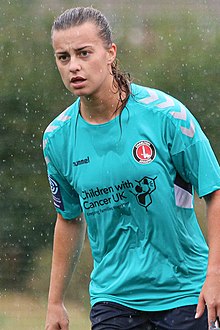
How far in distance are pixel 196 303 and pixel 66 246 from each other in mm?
569

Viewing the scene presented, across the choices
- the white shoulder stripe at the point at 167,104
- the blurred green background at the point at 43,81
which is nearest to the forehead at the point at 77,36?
the white shoulder stripe at the point at 167,104

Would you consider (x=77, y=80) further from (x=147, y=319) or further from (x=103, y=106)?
(x=147, y=319)

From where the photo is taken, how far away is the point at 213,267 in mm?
3779

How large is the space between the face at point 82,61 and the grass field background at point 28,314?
30.0 ft

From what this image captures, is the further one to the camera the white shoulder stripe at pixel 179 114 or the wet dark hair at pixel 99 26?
the wet dark hair at pixel 99 26

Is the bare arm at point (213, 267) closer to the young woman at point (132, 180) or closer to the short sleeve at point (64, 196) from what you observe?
the young woman at point (132, 180)

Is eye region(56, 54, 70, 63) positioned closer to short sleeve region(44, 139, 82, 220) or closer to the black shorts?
short sleeve region(44, 139, 82, 220)

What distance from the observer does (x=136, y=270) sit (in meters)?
3.96

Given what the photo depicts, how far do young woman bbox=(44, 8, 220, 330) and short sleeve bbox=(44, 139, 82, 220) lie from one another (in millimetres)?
114

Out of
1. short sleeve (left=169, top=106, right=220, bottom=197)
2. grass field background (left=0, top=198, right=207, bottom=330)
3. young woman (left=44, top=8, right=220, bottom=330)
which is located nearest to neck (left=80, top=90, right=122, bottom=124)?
young woman (left=44, top=8, right=220, bottom=330)

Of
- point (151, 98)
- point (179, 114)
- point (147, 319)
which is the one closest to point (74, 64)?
point (151, 98)

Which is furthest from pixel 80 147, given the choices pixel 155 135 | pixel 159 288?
pixel 159 288

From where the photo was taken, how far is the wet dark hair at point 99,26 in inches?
157

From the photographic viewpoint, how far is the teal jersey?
389cm
